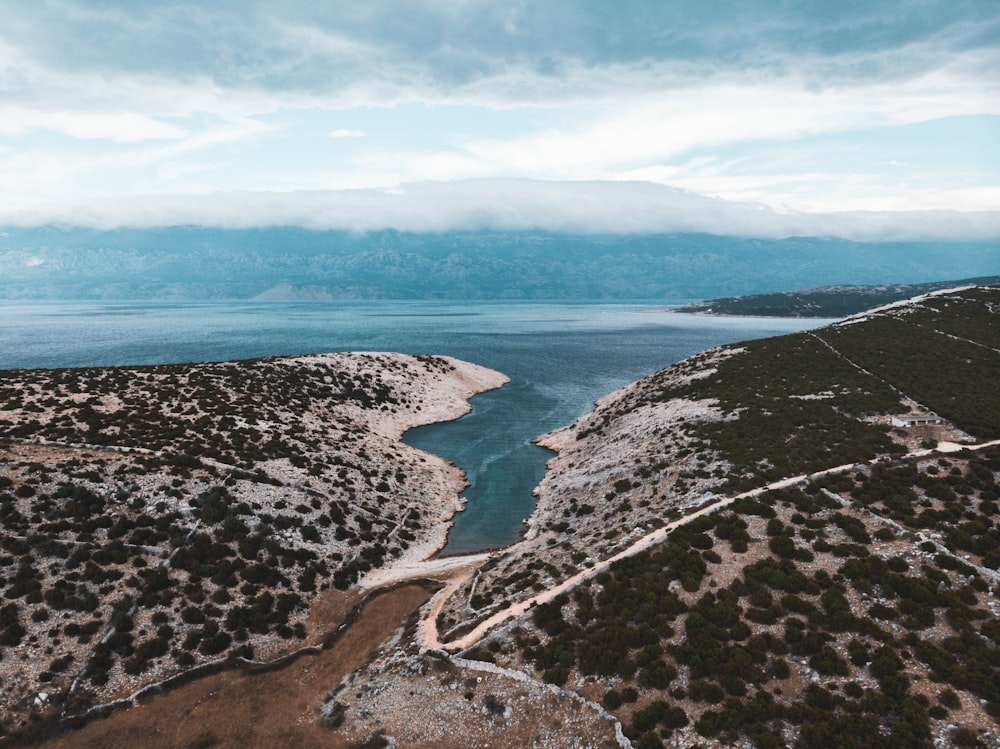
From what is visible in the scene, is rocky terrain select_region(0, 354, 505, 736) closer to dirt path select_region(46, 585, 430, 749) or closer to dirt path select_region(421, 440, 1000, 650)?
dirt path select_region(46, 585, 430, 749)

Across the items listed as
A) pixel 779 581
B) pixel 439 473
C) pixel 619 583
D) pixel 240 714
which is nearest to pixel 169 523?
pixel 240 714

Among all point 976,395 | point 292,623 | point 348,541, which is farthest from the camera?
point 976,395

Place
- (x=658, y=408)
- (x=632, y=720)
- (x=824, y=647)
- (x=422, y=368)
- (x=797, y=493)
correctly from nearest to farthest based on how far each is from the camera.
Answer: (x=632, y=720) < (x=824, y=647) < (x=797, y=493) < (x=658, y=408) < (x=422, y=368)

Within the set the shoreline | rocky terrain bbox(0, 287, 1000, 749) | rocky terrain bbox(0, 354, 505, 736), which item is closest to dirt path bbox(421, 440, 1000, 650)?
rocky terrain bbox(0, 287, 1000, 749)

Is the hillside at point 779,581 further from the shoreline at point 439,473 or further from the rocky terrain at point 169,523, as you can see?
the rocky terrain at point 169,523

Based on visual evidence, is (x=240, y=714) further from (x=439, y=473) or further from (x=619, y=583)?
(x=439, y=473)

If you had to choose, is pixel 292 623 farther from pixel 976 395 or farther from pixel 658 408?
pixel 976 395

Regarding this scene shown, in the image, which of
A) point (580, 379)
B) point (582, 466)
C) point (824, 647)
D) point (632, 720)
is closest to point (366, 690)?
point (632, 720)

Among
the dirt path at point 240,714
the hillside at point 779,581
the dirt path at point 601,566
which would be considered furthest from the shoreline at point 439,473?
the dirt path at point 240,714
